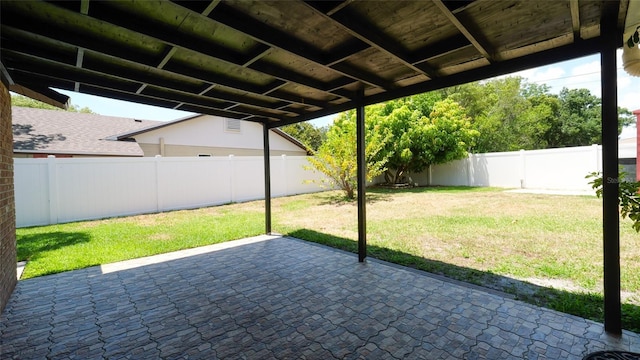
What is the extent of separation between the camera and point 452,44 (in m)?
2.59

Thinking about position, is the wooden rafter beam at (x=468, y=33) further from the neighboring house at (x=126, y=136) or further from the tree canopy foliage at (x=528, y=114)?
the tree canopy foliage at (x=528, y=114)

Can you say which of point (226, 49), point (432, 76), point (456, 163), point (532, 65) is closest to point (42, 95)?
point (226, 49)

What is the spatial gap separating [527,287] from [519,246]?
1814 millimetres

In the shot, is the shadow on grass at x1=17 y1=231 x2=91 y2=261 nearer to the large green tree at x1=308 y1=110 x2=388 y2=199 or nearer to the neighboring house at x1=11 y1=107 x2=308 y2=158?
the neighboring house at x1=11 y1=107 x2=308 y2=158

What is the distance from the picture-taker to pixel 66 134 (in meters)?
10.6

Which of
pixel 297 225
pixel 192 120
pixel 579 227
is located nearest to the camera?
pixel 579 227

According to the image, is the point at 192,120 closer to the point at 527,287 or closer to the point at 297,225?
the point at 297,225

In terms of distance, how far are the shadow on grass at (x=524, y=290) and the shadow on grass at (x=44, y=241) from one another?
17.3 feet

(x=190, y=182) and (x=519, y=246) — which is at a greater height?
(x=190, y=182)

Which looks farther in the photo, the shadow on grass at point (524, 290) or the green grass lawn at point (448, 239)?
the green grass lawn at point (448, 239)

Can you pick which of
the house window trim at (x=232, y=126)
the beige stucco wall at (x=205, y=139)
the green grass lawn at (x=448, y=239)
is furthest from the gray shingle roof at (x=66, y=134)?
the house window trim at (x=232, y=126)

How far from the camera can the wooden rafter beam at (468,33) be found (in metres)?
1.94

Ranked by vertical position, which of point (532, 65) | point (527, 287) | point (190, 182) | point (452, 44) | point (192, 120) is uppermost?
point (192, 120)

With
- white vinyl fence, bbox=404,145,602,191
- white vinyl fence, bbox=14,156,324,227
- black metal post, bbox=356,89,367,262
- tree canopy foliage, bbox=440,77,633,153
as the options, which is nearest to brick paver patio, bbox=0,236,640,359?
black metal post, bbox=356,89,367,262
